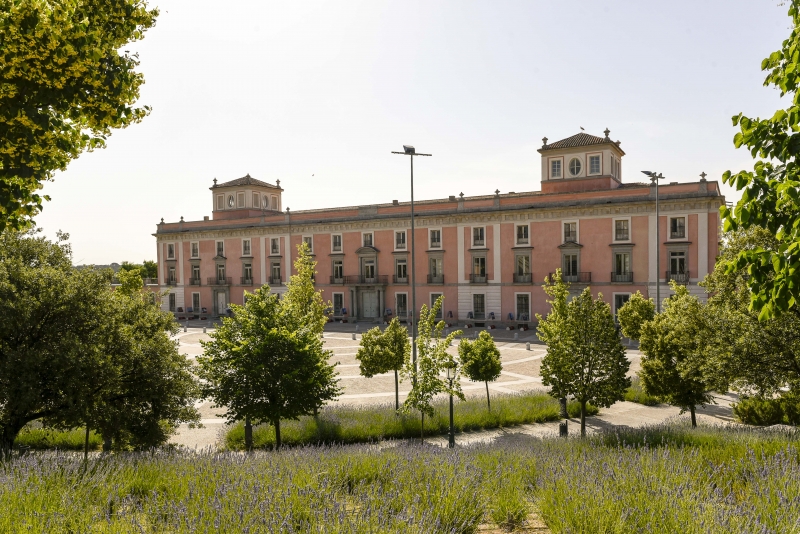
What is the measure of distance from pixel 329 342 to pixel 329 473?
29.1 metres

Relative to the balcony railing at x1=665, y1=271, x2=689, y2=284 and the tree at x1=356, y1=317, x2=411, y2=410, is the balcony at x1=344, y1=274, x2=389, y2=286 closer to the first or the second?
the balcony railing at x1=665, y1=271, x2=689, y2=284

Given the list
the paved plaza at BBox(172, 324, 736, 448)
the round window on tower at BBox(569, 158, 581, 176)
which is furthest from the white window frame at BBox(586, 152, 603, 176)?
the paved plaza at BBox(172, 324, 736, 448)

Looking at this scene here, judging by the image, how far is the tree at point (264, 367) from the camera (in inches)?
481

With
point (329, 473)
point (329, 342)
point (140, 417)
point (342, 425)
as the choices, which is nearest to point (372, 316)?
point (329, 342)

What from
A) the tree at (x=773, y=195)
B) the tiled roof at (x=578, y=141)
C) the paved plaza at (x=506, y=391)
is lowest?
the paved plaza at (x=506, y=391)

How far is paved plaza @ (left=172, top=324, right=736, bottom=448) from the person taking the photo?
15641 mm

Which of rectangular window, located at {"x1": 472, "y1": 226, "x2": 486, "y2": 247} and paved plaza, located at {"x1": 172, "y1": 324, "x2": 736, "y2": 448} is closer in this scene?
paved plaza, located at {"x1": 172, "y1": 324, "x2": 736, "y2": 448}

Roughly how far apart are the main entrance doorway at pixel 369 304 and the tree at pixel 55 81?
38.4 metres

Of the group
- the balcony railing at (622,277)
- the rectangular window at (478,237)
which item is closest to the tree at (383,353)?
the balcony railing at (622,277)

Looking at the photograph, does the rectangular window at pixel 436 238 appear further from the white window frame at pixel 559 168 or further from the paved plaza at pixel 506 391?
the paved plaza at pixel 506 391

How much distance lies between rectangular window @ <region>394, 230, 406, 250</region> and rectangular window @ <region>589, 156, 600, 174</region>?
14.9m

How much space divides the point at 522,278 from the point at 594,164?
9549 mm

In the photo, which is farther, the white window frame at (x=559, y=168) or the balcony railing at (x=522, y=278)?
the white window frame at (x=559, y=168)

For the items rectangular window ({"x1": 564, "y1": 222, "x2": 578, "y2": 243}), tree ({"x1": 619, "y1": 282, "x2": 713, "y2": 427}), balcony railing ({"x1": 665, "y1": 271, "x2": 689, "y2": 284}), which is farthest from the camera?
rectangular window ({"x1": 564, "y1": 222, "x2": 578, "y2": 243})
